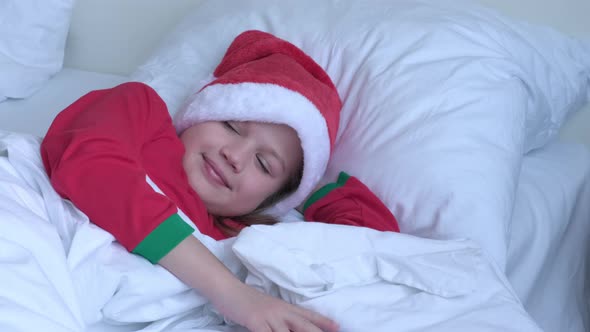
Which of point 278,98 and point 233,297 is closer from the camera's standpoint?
point 233,297

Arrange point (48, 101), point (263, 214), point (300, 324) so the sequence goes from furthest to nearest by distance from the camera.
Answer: point (48, 101) < point (263, 214) < point (300, 324)

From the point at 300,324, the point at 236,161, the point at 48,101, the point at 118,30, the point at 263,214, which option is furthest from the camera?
the point at 118,30

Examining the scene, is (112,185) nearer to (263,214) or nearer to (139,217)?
(139,217)

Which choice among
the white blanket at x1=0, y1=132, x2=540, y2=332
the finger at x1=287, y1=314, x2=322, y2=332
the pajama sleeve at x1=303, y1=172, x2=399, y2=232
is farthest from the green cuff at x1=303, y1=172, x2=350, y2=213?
the finger at x1=287, y1=314, x2=322, y2=332

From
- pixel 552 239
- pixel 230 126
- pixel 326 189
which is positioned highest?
pixel 230 126

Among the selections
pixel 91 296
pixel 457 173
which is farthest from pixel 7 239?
pixel 457 173

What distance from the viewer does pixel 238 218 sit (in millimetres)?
1181

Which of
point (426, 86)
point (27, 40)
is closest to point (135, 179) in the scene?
point (426, 86)

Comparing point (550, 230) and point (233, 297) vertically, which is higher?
point (233, 297)

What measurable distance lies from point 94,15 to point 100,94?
78cm

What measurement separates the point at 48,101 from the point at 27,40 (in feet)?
0.51

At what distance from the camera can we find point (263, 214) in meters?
1.18

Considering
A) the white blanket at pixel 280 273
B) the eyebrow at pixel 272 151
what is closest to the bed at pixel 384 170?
the white blanket at pixel 280 273

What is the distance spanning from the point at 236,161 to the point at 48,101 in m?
→ 0.71
